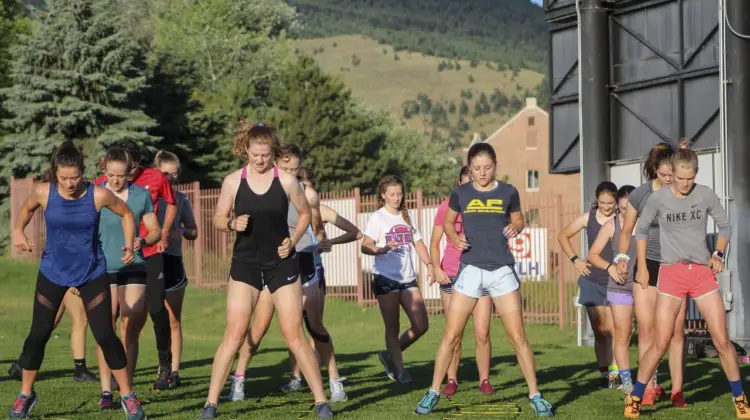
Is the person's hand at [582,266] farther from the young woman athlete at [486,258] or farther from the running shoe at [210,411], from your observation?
the running shoe at [210,411]

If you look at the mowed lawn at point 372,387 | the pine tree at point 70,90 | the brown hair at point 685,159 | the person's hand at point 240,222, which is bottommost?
the mowed lawn at point 372,387

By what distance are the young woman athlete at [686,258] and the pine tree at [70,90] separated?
115ft

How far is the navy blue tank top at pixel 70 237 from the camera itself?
897cm

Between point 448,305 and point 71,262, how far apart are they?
303cm

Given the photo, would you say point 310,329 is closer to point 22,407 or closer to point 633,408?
point 22,407

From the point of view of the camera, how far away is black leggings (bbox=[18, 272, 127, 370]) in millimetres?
9047

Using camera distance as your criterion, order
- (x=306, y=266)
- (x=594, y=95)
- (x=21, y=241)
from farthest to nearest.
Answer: (x=594, y=95) < (x=306, y=266) < (x=21, y=241)

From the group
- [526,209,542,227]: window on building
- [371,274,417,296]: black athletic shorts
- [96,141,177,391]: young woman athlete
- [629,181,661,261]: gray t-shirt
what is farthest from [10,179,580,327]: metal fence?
[629,181,661,261]: gray t-shirt

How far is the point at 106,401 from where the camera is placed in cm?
996

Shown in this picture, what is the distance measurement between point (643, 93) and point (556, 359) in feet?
18.4

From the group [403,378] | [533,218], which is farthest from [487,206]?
[533,218]

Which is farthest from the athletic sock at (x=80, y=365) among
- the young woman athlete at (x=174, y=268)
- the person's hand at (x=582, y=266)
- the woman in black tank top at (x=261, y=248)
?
the person's hand at (x=582, y=266)

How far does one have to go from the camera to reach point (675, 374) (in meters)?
10.4

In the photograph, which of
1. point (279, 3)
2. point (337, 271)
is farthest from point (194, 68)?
point (337, 271)
